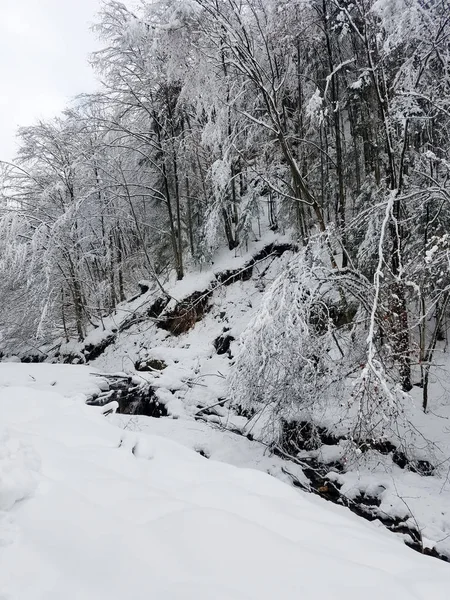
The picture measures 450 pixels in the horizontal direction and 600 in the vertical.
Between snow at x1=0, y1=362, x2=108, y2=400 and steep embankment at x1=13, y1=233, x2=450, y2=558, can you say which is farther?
snow at x1=0, y1=362, x2=108, y2=400

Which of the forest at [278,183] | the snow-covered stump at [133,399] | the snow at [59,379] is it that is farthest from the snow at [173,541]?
the snow at [59,379]

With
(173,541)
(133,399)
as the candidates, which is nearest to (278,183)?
(133,399)

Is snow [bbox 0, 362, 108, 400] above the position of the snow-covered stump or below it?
above

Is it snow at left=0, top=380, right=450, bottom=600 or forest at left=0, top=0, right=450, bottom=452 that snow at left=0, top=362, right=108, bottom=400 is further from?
snow at left=0, top=380, right=450, bottom=600

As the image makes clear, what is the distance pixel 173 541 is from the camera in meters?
1.70

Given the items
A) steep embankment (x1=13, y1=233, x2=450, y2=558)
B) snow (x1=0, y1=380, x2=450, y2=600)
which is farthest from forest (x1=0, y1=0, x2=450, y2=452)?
snow (x1=0, y1=380, x2=450, y2=600)

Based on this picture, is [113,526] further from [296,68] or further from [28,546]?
[296,68]

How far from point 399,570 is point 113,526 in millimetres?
1428

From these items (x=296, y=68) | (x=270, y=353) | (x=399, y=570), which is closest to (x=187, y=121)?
(x=296, y=68)

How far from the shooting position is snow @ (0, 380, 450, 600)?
57.1 inches

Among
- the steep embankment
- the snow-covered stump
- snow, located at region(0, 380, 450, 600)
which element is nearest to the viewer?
snow, located at region(0, 380, 450, 600)

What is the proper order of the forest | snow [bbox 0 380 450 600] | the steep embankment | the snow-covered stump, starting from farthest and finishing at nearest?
1. the snow-covered stump
2. the forest
3. the steep embankment
4. snow [bbox 0 380 450 600]

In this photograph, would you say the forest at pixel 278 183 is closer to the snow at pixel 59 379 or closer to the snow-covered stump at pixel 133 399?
the snow-covered stump at pixel 133 399

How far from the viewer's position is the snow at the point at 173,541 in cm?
145
